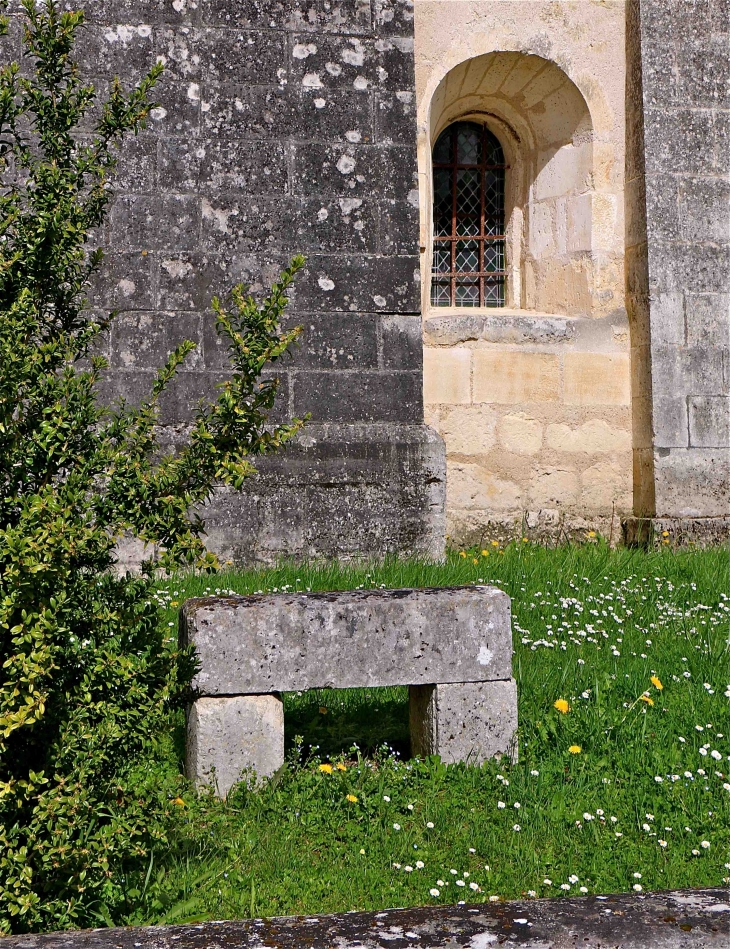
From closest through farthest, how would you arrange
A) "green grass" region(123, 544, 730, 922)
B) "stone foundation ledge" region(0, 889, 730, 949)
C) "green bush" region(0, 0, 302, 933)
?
"stone foundation ledge" region(0, 889, 730, 949) < "green bush" region(0, 0, 302, 933) < "green grass" region(123, 544, 730, 922)

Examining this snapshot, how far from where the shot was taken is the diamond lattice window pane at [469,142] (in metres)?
7.94

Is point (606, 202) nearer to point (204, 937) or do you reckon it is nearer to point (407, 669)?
point (407, 669)

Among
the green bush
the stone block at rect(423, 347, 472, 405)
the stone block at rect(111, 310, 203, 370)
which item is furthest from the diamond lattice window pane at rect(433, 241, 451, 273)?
the green bush

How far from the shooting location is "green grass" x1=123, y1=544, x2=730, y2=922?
102 inches

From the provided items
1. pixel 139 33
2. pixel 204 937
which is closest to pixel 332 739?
pixel 204 937

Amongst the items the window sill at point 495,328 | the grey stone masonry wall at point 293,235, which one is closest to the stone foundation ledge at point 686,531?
the window sill at point 495,328

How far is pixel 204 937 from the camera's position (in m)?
1.51

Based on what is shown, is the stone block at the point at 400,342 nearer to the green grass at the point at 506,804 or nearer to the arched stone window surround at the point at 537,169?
the arched stone window surround at the point at 537,169

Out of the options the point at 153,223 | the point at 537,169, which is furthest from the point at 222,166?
the point at 537,169

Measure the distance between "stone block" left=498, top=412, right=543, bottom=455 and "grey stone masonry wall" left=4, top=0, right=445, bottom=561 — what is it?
1.58m

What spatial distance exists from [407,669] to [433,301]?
5.09 meters

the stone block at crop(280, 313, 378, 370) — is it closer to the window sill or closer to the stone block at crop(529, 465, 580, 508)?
the window sill

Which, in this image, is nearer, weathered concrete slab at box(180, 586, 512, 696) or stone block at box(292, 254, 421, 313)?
weathered concrete slab at box(180, 586, 512, 696)

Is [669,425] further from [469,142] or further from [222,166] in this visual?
[222,166]
